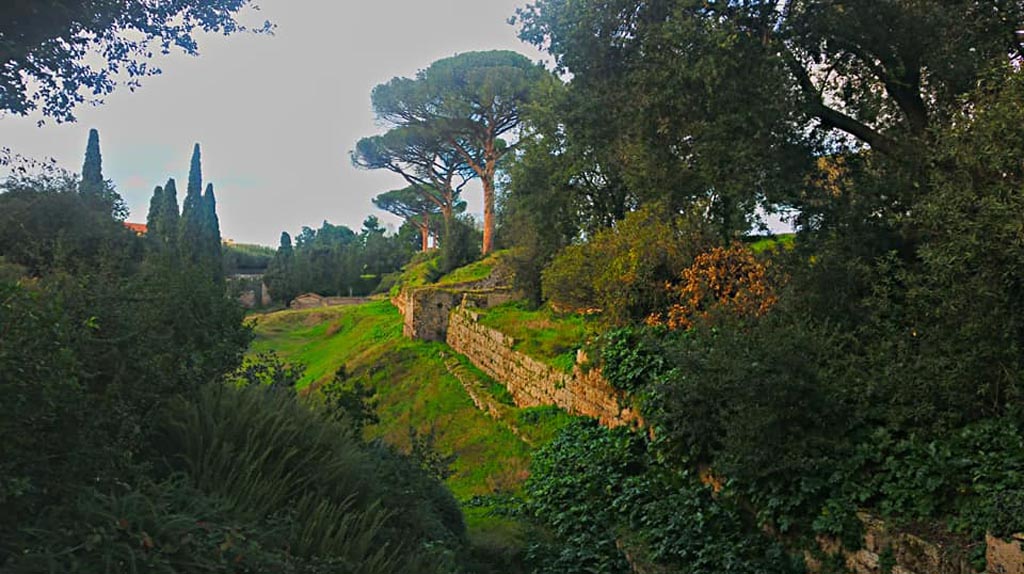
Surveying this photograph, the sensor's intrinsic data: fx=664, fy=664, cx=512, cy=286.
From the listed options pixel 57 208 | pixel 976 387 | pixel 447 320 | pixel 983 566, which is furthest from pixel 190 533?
pixel 447 320

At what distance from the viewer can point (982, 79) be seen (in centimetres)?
659

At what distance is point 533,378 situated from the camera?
43.3 feet

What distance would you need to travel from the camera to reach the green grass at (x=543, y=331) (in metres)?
12.8

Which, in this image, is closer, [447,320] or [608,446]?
[608,446]

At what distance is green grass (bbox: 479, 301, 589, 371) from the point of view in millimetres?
12822

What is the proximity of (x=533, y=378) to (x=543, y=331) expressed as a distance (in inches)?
92.0

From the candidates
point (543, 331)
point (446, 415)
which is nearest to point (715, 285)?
point (543, 331)

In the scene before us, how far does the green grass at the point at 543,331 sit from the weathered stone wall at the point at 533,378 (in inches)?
7.2

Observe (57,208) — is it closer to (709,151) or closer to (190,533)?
(190,533)

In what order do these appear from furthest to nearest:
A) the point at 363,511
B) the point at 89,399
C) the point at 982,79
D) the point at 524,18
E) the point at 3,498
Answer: the point at 524,18 → the point at 982,79 → the point at 363,511 → the point at 89,399 → the point at 3,498

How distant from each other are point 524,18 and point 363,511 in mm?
8059

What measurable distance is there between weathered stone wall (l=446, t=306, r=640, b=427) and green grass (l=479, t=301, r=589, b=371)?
18 centimetres

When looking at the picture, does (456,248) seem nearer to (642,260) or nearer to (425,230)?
(425,230)

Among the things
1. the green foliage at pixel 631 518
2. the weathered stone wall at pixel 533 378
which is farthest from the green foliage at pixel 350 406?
the weathered stone wall at pixel 533 378
